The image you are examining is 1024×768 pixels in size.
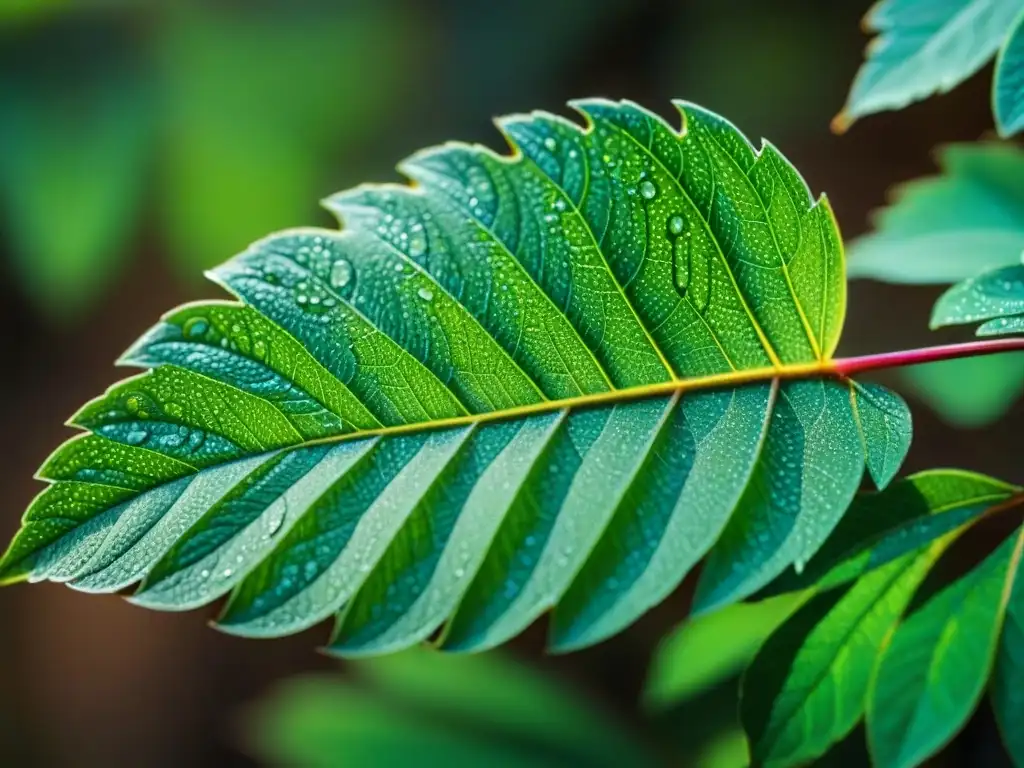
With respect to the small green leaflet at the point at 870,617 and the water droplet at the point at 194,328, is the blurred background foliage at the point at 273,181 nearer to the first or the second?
the small green leaflet at the point at 870,617

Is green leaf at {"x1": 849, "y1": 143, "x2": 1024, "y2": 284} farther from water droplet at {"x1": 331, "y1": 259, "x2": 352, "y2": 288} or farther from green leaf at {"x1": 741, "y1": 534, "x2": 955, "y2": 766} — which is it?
water droplet at {"x1": 331, "y1": 259, "x2": 352, "y2": 288}

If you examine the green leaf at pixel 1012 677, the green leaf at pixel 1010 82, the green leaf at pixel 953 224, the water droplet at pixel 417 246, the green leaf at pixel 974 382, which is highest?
the water droplet at pixel 417 246

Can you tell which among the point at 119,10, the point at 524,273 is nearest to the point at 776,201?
the point at 524,273

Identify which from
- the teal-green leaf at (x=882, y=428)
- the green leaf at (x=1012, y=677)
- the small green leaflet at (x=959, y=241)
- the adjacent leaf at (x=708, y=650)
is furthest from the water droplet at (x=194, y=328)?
the adjacent leaf at (x=708, y=650)

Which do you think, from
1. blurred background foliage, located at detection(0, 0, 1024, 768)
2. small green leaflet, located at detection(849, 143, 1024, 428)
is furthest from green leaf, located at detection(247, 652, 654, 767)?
small green leaflet, located at detection(849, 143, 1024, 428)

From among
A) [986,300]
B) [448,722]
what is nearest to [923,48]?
[986,300]

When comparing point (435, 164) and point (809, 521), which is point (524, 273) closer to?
point (435, 164)

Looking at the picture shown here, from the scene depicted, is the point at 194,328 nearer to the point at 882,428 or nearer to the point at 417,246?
the point at 417,246
